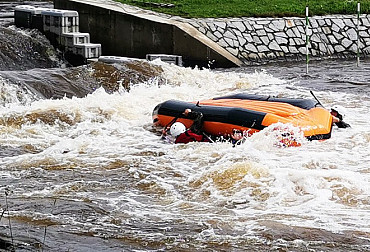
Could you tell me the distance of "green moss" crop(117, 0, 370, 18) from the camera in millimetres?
17470

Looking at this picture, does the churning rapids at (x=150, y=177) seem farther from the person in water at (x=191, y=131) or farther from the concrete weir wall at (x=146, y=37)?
the concrete weir wall at (x=146, y=37)

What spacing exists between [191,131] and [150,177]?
163cm

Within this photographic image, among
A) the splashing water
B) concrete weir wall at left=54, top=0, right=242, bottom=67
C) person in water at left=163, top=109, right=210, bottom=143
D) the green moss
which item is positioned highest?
the green moss

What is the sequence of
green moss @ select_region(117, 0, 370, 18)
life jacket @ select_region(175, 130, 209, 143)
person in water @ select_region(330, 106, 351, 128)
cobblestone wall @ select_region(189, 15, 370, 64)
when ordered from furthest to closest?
green moss @ select_region(117, 0, 370, 18), cobblestone wall @ select_region(189, 15, 370, 64), person in water @ select_region(330, 106, 351, 128), life jacket @ select_region(175, 130, 209, 143)

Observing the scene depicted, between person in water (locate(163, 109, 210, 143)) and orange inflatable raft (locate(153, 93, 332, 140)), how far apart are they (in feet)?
0.26

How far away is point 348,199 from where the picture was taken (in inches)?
274

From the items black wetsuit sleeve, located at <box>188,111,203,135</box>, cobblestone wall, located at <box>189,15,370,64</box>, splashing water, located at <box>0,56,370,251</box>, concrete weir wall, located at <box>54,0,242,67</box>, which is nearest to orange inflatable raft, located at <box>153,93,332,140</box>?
black wetsuit sleeve, located at <box>188,111,203,135</box>

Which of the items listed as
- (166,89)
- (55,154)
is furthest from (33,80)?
(55,154)

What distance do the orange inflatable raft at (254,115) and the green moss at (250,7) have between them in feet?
24.0

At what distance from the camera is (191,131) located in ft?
30.8

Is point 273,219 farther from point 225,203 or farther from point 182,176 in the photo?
point 182,176

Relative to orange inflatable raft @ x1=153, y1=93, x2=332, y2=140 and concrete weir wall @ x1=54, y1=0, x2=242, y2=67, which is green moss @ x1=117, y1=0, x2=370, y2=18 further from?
orange inflatable raft @ x1=153, y1=93, x2=332, y2=140

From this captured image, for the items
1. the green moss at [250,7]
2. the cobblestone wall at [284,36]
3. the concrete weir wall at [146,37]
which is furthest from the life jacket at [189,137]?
the green moss at [250,7]

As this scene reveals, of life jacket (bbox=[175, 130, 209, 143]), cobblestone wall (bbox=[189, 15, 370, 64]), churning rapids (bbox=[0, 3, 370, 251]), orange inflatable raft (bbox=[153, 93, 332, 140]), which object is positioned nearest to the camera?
churning rapids (bbox=[0, 3, 370, 251])
